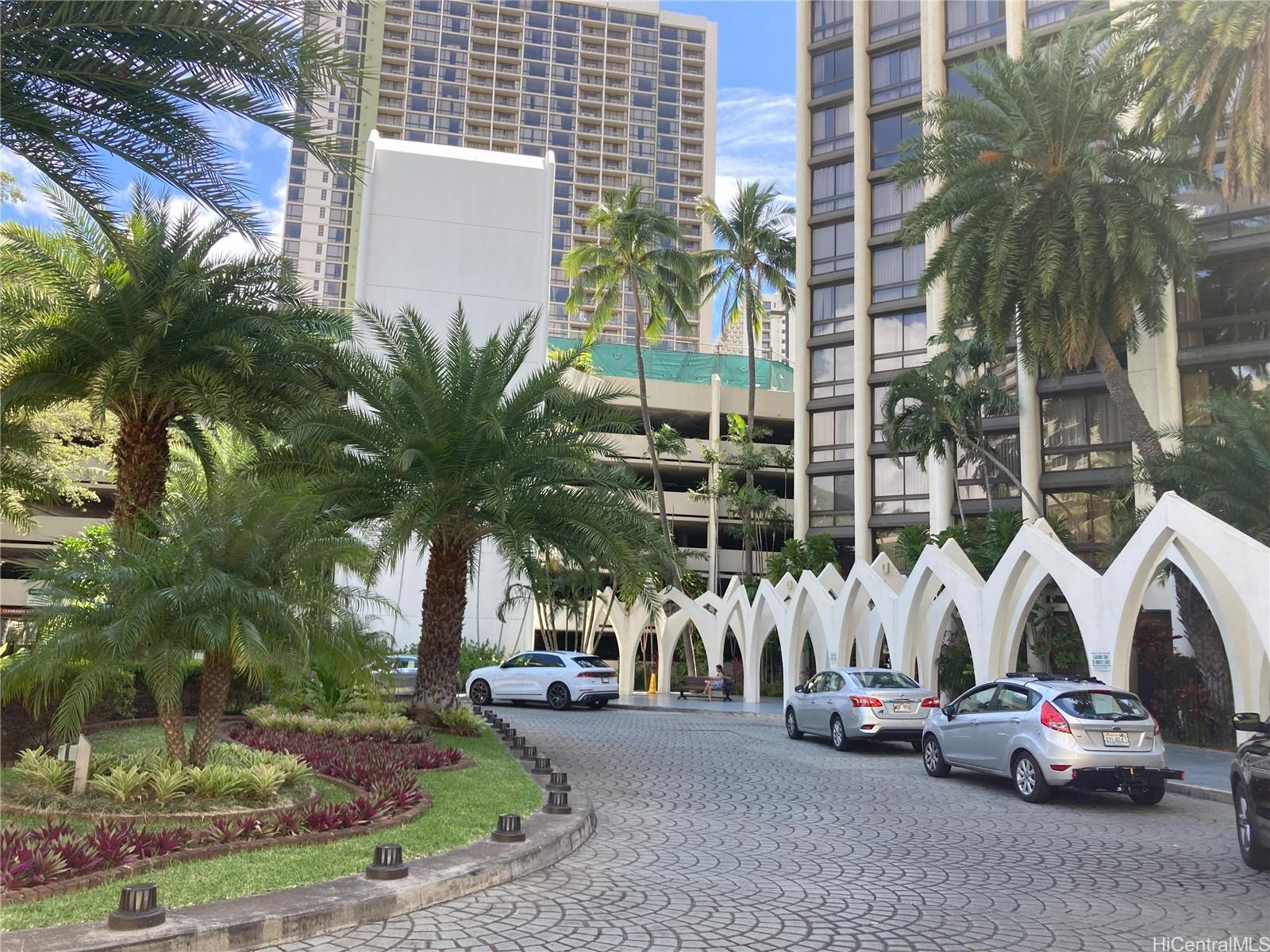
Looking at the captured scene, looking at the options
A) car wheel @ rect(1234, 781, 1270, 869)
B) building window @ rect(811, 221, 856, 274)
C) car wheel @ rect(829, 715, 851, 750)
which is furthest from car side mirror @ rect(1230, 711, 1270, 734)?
building window @ rect(811, 221, 856, 274)

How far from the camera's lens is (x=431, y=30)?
10500 centimetres

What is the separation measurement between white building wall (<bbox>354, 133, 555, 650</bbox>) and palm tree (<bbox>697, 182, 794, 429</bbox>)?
294 inches

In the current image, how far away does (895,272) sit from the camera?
3997cm

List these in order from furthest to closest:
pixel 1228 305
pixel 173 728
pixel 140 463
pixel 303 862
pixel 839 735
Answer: pixel 1228 305
pixel 839 735
pixel 140 463
pixel 173 728
pixel 303 862

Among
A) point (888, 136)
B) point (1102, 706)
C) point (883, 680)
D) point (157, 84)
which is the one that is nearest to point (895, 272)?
point (888, 136)

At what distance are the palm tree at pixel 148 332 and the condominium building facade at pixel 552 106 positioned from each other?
8134cm

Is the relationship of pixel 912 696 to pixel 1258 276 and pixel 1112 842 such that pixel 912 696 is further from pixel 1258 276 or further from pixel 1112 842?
pixel 1258 276

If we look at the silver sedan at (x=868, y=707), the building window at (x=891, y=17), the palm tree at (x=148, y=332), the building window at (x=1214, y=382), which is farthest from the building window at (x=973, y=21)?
the palm tree at (x=148, y=332)

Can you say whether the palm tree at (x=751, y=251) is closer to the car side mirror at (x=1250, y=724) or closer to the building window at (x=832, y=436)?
the building window at (x=832, y=436)

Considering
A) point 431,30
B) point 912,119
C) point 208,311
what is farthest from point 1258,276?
point 431,30

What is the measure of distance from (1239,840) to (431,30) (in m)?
113

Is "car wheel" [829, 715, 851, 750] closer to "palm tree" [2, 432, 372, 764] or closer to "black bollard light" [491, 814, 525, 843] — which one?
"palm tree" [2, 432, 372, 764]

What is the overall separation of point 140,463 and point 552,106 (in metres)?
101

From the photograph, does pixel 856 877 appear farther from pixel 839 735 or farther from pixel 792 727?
pixel 792 727
